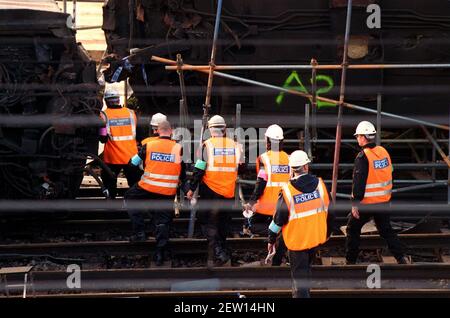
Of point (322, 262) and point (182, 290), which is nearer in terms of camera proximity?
point (182, 290)

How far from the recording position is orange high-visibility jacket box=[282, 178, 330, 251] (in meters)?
9.55

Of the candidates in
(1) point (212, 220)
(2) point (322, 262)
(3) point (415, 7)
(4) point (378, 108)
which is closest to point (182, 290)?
(1) point (212, 220)

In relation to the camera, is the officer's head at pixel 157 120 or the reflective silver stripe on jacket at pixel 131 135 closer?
the officer's head at pixel 157 120

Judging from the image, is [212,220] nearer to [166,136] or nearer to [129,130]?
[166,136]

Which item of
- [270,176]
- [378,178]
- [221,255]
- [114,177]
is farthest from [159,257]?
[378,178]

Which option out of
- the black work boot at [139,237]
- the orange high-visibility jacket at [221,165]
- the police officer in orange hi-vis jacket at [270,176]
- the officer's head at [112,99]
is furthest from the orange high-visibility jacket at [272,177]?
the officer's head at [112,99]

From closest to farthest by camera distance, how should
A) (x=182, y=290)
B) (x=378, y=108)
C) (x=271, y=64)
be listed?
(x=182, y=290), (x=378, y=108), (x=271, y=64)

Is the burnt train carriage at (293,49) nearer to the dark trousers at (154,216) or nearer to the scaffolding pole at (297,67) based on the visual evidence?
the scaffolding pole at (297,67)

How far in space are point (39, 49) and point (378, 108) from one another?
13.9ft

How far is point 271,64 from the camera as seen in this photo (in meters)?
12.8

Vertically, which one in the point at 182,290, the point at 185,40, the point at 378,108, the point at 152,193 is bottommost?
the point at 182,290

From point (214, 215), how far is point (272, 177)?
0.83m

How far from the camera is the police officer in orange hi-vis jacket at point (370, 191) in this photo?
10.7 metres
